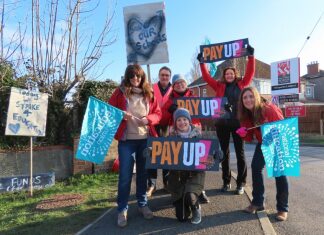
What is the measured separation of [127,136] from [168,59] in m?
2.79

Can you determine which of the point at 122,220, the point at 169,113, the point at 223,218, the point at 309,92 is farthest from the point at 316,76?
the point at 122,220

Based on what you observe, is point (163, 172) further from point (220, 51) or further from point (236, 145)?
point (220, 51)

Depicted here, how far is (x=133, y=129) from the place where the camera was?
16.5 ft

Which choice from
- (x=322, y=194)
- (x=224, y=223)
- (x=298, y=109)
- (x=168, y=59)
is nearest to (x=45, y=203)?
(x=224, y=223)

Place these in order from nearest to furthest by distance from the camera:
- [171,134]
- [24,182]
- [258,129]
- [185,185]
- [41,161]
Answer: [185,185] < [258,129] < [171,134] < [24,182] < [41,161]

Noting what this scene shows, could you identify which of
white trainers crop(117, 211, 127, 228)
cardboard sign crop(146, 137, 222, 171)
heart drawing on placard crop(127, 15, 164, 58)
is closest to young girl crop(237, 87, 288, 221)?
cardboard sign crop(146, 137, 222, 171)

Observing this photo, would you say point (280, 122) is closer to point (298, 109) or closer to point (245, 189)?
point (245, 189)

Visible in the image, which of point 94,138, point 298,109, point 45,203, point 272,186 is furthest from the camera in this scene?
point 298,109

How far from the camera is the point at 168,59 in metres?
7.34

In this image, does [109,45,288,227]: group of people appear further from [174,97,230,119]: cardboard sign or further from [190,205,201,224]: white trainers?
[174,97,230,119]: cardboard sign

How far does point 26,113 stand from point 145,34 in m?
2.82

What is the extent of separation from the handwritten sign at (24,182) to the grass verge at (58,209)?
0.11 m

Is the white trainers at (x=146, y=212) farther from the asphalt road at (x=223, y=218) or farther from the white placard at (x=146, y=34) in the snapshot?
the white placard at (x=146, y=34)

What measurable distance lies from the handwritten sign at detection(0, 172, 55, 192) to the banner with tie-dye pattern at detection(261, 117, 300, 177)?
451cm
